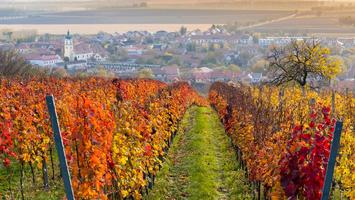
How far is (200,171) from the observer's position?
11.3 metres

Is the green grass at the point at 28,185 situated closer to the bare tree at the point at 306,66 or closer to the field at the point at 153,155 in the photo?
the field at the point at 153,155

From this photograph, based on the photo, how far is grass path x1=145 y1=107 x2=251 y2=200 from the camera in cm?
988

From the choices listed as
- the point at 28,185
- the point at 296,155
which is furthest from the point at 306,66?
the point at 296,155

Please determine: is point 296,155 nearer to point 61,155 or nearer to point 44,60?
point 61,155

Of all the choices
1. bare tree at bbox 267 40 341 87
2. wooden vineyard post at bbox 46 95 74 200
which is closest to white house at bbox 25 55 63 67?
bare tree at bbox 267 40 341 87

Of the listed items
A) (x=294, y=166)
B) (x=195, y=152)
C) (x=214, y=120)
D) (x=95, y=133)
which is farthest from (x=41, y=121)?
(x=214, y=120)

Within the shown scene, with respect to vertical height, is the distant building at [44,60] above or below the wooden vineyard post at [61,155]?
below

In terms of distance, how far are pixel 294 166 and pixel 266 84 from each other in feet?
82.4

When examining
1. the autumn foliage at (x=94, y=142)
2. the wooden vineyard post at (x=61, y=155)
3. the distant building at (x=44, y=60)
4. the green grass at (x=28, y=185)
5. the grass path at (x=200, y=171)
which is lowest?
the distant building at (x=44, y=60)

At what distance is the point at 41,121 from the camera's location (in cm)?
969

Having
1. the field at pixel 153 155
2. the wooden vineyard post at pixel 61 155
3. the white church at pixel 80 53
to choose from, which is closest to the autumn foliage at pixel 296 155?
the field at pixel 153 155

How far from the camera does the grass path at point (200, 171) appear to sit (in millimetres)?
9880

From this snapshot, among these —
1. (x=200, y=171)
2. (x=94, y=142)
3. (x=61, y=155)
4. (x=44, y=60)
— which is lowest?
(x=44, y=60)

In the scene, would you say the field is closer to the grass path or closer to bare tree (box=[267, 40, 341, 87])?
the grass path
